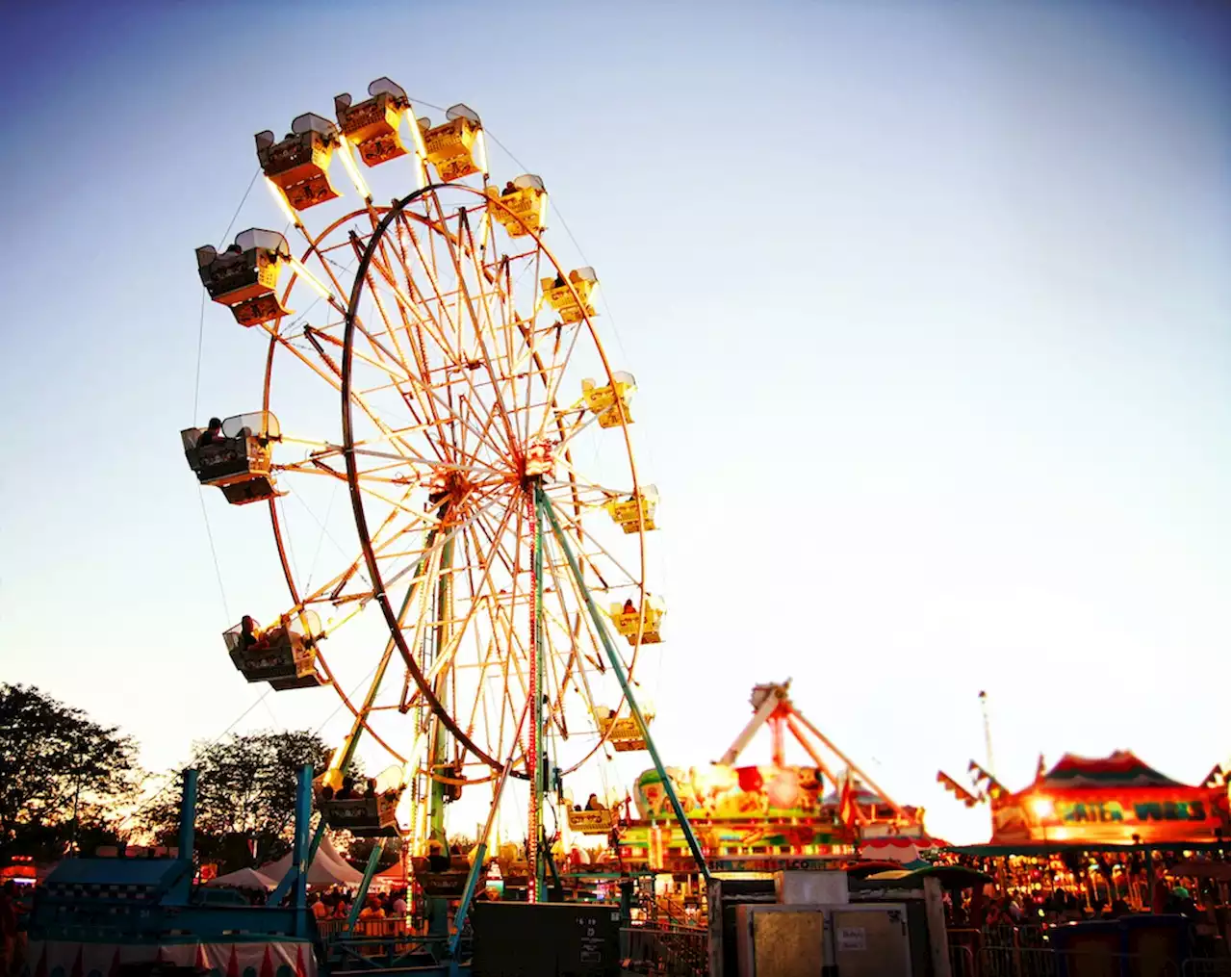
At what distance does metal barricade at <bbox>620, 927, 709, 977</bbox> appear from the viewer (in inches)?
448

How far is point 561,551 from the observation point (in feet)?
63.8

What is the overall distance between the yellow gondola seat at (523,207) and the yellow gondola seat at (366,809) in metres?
10.5

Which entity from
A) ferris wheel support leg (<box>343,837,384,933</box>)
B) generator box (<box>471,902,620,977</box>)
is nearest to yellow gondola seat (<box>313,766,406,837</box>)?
ferris wheel support leg (<box>343,837,384,933</box>)

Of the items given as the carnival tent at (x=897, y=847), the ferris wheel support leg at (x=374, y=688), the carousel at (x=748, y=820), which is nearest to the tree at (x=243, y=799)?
the carousel at (x=748, y=820)

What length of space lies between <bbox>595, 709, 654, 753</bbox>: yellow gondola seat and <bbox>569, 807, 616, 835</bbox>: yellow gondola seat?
4.29 ft

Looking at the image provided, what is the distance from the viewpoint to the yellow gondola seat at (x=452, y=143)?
737 inches

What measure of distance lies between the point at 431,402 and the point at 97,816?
35516 mm

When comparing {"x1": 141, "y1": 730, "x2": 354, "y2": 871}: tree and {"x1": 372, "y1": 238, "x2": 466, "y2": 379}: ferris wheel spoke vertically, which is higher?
{"x1": 372, "y1": 238, "x2": 466, "y2": 379}: ferris wheel spoke

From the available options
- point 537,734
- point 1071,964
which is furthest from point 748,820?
point 1071,964

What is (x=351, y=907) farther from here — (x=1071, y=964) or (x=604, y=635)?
(x=1071, y=964)

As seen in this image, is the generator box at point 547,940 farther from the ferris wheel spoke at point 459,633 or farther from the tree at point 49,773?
the tree at point 49,773

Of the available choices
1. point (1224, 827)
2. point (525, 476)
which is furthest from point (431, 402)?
point (1224, 827)

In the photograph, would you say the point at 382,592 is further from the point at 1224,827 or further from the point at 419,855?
the point at 1224,827

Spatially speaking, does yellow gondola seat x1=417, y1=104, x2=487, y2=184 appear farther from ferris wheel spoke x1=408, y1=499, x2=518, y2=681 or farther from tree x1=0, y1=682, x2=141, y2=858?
tree x1=0, y1=682, x2=141, y2=858
